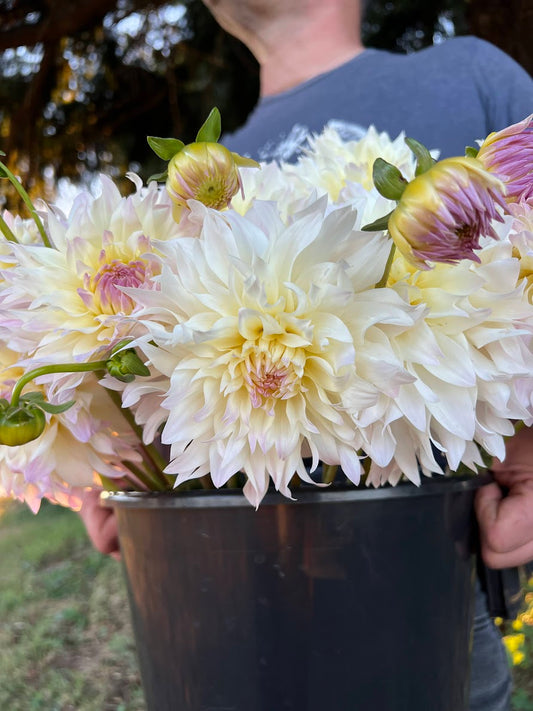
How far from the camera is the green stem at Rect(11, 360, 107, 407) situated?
34cm

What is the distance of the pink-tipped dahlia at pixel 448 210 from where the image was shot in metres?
0.29

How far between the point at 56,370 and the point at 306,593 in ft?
0.61

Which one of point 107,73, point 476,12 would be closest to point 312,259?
point 476,12

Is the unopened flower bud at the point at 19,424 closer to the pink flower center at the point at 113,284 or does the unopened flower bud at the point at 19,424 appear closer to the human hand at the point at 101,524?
the pink flower center at the point at 113,284

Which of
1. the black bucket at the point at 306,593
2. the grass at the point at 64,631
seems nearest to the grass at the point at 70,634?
the grass at the point at 64,631

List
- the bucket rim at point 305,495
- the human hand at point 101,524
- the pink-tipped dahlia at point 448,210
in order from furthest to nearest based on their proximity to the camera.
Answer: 1. the human hand at point 101,524
2. the bucket rim at point 305,495
3. the pink-tipped dahlia at point 448,210

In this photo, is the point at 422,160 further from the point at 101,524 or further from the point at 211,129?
the point at 101,524

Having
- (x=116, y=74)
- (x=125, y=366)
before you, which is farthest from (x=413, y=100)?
(x=116, y=74)

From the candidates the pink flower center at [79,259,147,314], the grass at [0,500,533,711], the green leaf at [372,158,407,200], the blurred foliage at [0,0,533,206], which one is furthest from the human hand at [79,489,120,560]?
the blurred foliage at [0,0,533,206]

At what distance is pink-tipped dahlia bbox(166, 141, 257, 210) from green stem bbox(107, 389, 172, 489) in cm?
12

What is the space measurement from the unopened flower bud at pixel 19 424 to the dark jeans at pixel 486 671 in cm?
65

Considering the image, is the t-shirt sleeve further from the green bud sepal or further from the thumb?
the green bud sepal

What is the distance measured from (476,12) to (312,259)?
4.97 feet

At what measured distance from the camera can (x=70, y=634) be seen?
8.61ft
